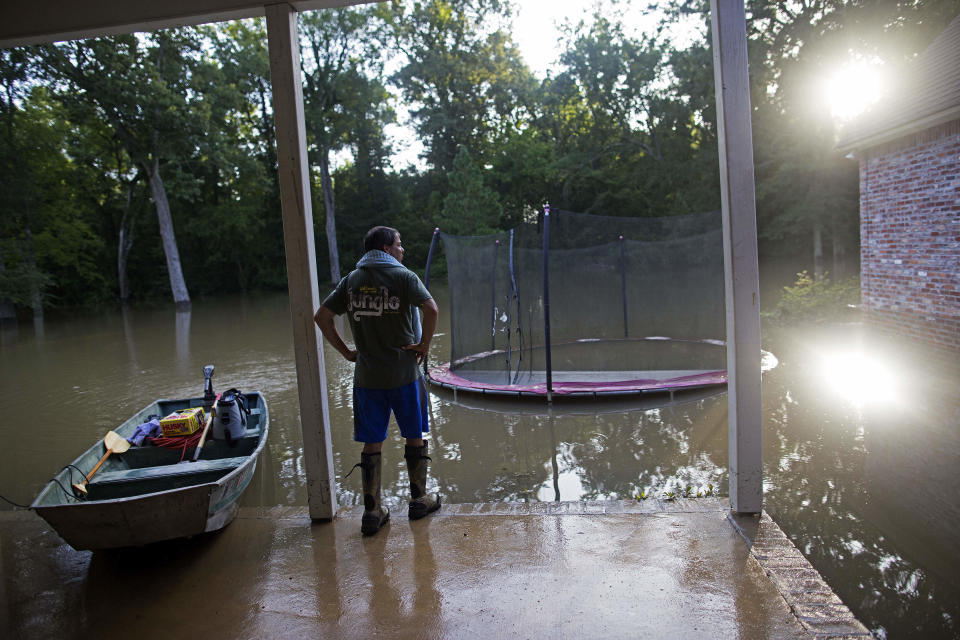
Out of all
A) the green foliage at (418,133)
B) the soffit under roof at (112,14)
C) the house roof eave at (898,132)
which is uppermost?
the green foliage at (418,133)

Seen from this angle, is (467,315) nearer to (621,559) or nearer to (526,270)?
(526,270)

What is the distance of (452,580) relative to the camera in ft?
9.05

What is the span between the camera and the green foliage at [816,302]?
1170 cm

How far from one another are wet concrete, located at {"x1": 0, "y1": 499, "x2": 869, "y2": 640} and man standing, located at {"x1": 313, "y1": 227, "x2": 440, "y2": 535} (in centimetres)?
44

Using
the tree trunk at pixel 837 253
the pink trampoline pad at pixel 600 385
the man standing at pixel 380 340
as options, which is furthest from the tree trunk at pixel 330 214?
the man standing at pixel 380 340

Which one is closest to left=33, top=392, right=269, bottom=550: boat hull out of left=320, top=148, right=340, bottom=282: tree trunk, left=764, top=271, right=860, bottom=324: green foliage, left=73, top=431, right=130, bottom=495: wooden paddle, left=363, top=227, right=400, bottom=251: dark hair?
left=73, top=431, right=130, bottom=495: wooden paddle

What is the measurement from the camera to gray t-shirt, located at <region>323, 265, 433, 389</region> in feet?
10.6

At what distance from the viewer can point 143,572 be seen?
3119 millimetres

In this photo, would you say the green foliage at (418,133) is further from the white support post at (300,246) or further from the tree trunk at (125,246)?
the white support post at (300,246)

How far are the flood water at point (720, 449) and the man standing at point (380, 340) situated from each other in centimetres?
140

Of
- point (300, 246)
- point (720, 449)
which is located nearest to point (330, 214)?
point (720, 449)

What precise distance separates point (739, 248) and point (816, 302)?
34.0 ft

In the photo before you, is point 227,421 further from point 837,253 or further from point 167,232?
point 167,232

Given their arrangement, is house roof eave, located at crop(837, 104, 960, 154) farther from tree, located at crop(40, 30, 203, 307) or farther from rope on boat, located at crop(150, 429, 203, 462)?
tree, located at crop(40, 30, 203, 307)
